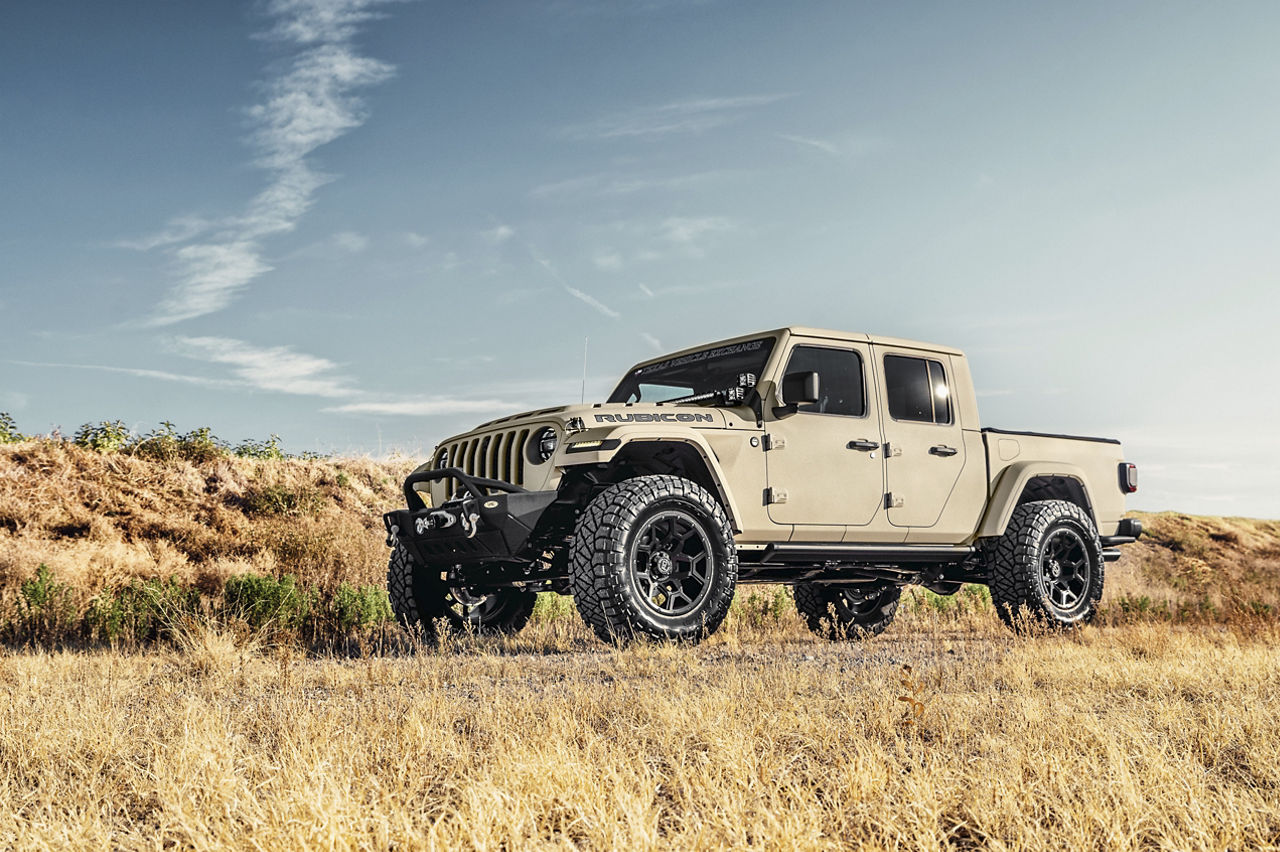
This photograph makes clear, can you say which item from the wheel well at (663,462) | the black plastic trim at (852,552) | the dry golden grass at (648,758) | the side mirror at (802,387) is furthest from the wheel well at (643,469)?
the dry golden grass at (648,758)

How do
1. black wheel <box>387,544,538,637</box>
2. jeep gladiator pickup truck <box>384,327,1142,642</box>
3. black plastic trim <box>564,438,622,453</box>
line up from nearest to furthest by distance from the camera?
black plastic trim <box>564,438,622,453</box>
jeep gladiator pickup truck <box>384,327,1142,642</box>
black wheel <box>387,544,538,637</box>

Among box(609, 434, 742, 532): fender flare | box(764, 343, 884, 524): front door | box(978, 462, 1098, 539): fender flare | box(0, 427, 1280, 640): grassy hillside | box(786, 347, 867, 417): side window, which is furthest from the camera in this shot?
box(0, 427, 1280, 640): grassy hillside

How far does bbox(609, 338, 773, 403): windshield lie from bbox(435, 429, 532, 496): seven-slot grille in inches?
65.3

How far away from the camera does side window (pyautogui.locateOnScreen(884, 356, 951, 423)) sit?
8695 mm

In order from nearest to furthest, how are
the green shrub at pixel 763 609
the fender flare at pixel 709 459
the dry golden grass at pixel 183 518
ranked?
the fender flare at pixel 709 459
the green shrub at pixel 763 609
the dry golden grass at pixel 183 518

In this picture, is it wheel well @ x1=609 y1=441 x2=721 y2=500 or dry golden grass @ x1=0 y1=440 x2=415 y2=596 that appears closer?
wheel well @ x1=609 y1=441 x2=721 y2=500

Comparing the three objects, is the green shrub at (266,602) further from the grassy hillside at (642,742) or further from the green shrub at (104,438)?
the green shrub at (104,438)

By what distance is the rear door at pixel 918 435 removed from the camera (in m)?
8.47

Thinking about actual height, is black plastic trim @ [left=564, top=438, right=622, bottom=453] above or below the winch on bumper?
above

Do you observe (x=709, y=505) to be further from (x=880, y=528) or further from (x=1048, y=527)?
(x=1048, y=527)

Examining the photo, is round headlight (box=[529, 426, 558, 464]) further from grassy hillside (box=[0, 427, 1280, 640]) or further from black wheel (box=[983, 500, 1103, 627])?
black wheel (box=[983, 500, 1103, 627])

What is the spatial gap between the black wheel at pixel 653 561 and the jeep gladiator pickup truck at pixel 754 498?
0.05ft

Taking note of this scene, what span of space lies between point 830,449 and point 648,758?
445 centimetres

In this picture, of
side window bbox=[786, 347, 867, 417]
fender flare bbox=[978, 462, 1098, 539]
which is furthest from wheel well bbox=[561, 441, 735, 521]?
fender flare bbox=[978, 462, 1098, 539]
